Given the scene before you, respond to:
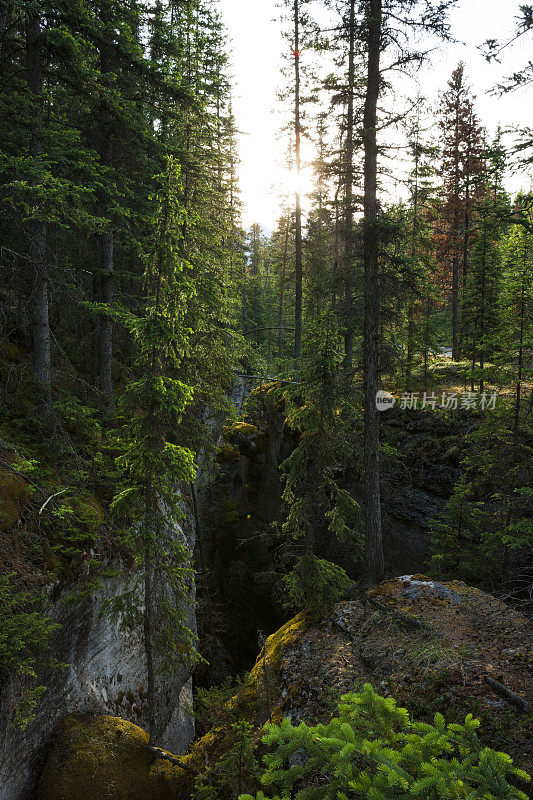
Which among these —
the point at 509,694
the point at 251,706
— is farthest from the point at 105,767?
the point at 509,694

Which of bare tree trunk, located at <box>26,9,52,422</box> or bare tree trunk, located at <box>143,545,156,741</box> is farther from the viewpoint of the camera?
bare tree trunk, located at <box>26,9,52,422</box>

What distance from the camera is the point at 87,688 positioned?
281 inches

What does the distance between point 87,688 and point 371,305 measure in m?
10.1

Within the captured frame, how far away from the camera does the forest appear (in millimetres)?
5465

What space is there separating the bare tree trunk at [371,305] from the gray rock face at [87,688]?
5.03 meters

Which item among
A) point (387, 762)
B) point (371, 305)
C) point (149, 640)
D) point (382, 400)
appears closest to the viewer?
point (387, 762)

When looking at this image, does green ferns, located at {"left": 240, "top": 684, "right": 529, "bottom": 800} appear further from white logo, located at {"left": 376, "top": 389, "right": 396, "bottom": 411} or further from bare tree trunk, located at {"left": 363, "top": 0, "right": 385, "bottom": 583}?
white logo, located at {"left": 376, "top": 389, "right": 396, "bottom": 411}

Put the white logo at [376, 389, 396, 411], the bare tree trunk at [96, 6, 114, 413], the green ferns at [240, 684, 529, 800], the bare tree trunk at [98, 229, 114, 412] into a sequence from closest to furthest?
the green ferns at [240, 684, 529, 800] < the white logo at [376, 389, 396, 411] < the bare tree trunk at [96, 6, 114, 413] < the bare tree trunk at [98, 229, 114, 412]

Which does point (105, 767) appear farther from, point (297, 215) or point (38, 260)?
point (297, 215)

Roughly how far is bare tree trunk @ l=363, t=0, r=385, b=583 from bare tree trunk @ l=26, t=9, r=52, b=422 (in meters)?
7.53

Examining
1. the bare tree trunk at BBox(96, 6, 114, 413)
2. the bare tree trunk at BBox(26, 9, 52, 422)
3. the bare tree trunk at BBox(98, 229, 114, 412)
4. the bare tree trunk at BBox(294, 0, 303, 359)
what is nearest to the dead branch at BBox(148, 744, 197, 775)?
the bare tree trunk at BBox(26, 9, 52, 422)

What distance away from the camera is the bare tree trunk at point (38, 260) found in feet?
28.4

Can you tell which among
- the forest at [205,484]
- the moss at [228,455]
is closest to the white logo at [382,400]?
the forest at [205,484]

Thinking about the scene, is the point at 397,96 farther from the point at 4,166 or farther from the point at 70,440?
the point at 70,440
